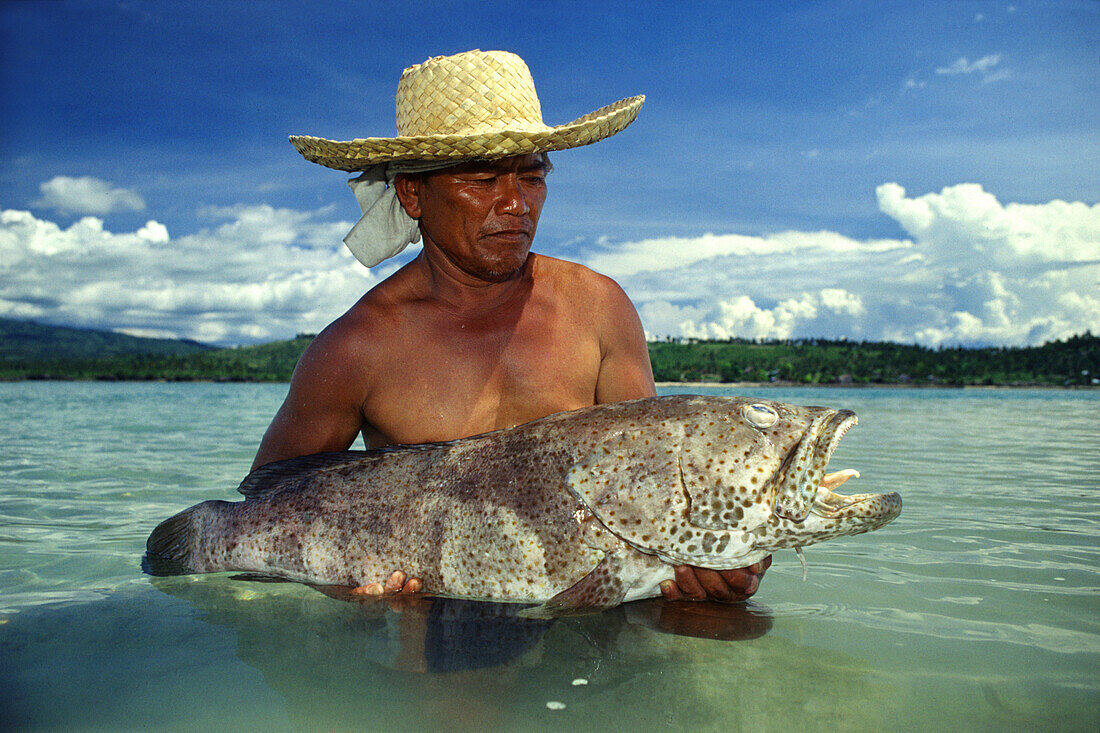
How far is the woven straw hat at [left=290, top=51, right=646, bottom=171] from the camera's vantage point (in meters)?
3.47

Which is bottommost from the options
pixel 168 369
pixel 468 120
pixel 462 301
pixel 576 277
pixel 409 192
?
pixel 168 369

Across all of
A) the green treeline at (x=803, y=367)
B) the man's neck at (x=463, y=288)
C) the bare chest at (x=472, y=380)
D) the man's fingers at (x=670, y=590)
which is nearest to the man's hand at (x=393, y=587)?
the bare chest at (x=472, y=380)

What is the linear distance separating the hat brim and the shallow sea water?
211cm

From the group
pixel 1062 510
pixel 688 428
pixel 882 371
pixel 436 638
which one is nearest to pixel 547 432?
pixel 688 428

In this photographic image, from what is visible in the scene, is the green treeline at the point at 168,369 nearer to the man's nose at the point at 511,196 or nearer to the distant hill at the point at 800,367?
the distant hill at the point at 800,367

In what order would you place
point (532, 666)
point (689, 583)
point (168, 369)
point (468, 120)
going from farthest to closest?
point (168, 369), point (468, 120), point (689, 583), point (532, 666)

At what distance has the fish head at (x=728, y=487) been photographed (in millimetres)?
2820

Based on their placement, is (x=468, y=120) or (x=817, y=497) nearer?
(x=817, y=497)

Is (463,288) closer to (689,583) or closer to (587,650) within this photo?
(689,583)

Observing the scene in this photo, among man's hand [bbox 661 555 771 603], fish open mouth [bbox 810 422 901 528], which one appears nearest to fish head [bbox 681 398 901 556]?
fish open mouth [bbox 810 422 901 528]

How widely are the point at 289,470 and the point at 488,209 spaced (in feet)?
5.56

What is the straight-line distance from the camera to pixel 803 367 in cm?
11219

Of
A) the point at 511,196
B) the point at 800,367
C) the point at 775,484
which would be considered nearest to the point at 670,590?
the point at 775,484

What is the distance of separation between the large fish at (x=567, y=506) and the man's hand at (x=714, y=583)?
3.5 inches
